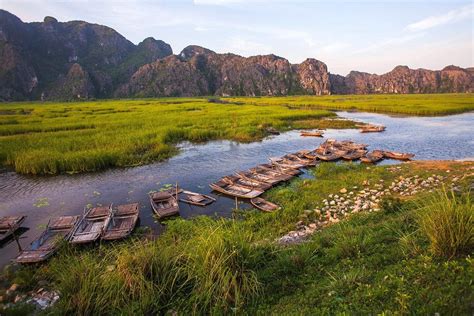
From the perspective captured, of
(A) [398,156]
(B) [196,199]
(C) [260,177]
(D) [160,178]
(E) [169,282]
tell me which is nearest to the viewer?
(E) [169,282]

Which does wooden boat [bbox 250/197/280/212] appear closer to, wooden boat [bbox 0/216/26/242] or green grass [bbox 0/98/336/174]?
wooden boat [bbox 0/216/26/242]

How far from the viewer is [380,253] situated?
6340 mm

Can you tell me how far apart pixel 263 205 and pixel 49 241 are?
30.3 feet

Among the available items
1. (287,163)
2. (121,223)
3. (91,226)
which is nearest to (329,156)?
(287,163)

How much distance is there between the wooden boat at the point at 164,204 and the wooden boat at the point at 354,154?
14.6m

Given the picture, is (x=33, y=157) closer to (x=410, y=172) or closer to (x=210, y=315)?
(x=210, y=315)

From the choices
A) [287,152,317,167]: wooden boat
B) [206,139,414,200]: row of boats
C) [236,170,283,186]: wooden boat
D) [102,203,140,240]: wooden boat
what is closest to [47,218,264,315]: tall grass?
[102,203,140,240]: wooden boat

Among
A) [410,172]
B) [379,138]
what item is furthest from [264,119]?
[410,172]

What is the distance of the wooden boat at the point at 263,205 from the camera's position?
1368cm

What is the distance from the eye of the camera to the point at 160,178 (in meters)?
20.3

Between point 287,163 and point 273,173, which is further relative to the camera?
point 287,163

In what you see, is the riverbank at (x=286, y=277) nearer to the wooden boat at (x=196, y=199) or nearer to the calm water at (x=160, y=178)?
the calm water at (x=160, y=178)

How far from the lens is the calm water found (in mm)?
15023

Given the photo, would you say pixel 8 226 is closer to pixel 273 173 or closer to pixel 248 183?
pixel 248 183
